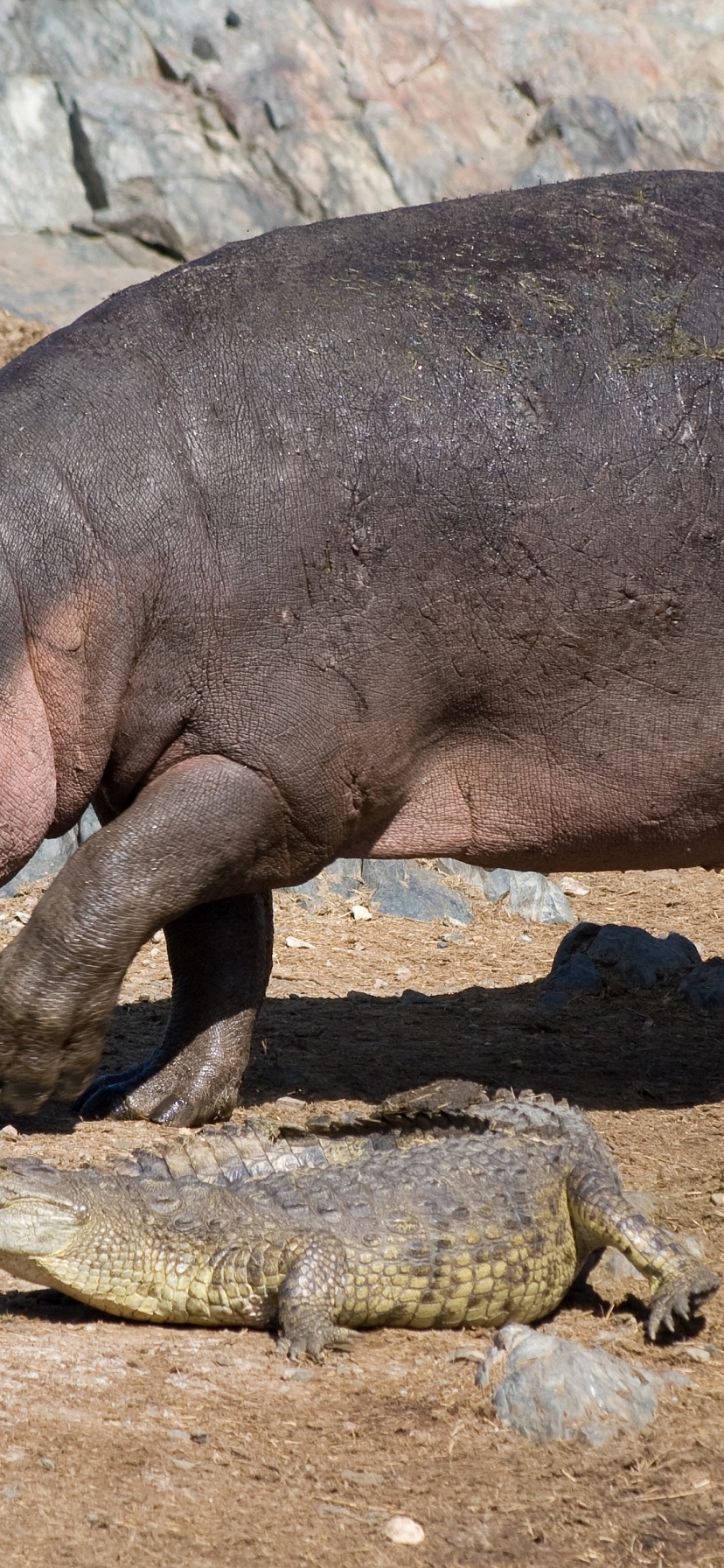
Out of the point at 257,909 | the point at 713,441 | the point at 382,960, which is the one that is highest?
the point at 713,441

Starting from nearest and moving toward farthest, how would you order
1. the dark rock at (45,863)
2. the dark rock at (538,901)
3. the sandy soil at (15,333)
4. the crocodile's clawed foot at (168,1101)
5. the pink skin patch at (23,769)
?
1. the pink skin patch at (23,769)
2. the crocodile's clawed foot at (168,1101)
3. the dark rock at (45,863)
4. the dark rock at (538,901)
5. the sandy soil at (15,333)

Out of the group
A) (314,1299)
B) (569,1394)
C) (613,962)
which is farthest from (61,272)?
(569,1394)

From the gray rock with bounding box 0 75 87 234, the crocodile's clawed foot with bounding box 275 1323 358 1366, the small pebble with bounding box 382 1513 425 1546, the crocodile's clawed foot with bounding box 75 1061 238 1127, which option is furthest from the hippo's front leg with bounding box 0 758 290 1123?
the gray rock with bounding box 0 75 87 234

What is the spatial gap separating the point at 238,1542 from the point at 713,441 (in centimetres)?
340

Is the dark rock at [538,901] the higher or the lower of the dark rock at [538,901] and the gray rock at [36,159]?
the lower

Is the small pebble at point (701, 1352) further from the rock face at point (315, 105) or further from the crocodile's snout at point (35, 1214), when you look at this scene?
the rock face at point (315, 105)

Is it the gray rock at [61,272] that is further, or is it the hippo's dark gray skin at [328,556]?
the gray rock at [61,272]

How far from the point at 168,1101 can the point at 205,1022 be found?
1.02ft

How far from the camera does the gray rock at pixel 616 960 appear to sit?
764 cm

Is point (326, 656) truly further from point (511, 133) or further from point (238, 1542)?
point (511, 133)

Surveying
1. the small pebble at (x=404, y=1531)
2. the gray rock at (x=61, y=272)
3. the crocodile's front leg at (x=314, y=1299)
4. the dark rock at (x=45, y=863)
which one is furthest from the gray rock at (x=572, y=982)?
the gray rock at (x=61, y=272)

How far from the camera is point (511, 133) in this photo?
20.9m

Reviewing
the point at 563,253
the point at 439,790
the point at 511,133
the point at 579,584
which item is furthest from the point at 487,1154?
the point at 511,133

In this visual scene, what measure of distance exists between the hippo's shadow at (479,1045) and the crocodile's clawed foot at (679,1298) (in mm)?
1876
